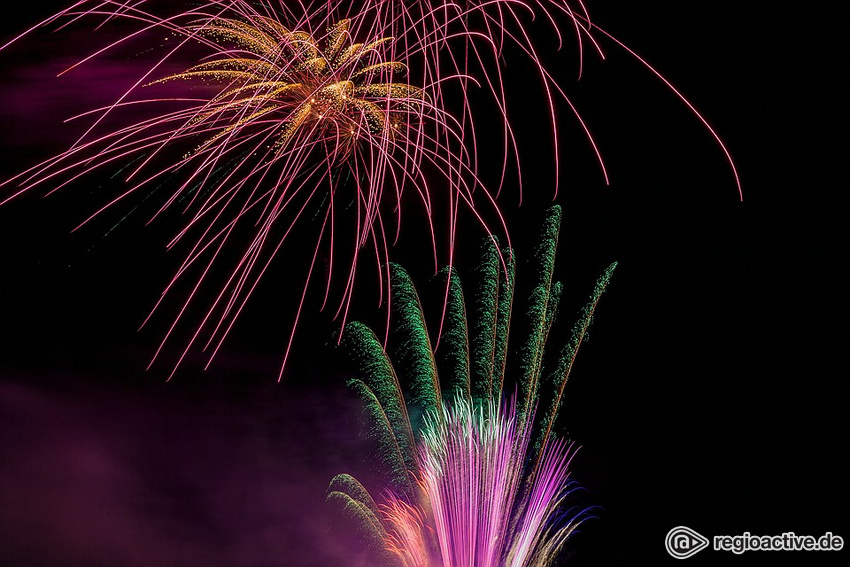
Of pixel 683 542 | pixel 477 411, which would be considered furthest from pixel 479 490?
pixel 683 542

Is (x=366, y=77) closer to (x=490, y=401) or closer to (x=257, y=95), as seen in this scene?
(x=257, y=95)

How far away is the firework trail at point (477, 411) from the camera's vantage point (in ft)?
32.3

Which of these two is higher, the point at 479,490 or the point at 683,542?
the point at 683,542

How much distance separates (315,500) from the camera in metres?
14.4

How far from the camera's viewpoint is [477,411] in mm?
9945

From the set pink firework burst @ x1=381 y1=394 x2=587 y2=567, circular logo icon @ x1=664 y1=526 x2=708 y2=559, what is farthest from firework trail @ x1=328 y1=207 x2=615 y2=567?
circular logo icon @ x1=664 y1=526 x2=708 y2=559

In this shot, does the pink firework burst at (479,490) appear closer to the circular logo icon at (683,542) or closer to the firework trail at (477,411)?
the firework trail at (477,411)

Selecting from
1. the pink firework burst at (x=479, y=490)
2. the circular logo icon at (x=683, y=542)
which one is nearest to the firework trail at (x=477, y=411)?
the pink firework burst at (x=479, y=490)

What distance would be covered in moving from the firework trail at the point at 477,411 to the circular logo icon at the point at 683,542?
20.1 feet

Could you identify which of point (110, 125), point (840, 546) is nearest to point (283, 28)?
point (110, 125)

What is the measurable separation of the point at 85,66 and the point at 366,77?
A: 307 cm

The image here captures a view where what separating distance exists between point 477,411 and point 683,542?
8.33 meters

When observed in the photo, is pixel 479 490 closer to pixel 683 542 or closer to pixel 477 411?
pixel 477 411

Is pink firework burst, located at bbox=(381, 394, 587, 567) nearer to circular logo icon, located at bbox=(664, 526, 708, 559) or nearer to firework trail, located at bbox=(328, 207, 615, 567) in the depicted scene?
firework trail, located at bbox=(328, 207, 615, 567)
